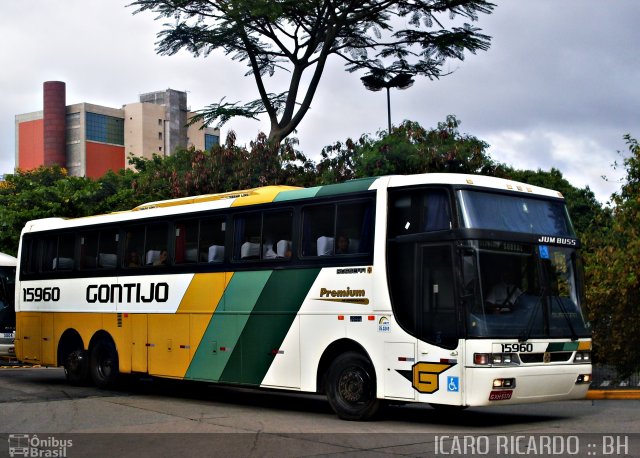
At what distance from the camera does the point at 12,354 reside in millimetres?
26531

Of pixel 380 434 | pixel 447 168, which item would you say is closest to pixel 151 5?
pixel 447 168

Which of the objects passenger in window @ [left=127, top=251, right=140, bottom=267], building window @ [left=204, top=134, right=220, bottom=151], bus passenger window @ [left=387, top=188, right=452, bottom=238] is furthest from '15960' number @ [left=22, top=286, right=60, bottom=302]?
building window @ [left=204, top=134, right=220, bottom=151]

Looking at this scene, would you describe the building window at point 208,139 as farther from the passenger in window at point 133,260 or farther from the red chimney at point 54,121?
the passenger in window at point 133,260

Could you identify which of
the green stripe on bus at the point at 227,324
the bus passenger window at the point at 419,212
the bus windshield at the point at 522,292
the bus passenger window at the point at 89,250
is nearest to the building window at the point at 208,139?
the bus passenger window at the point at 89,250

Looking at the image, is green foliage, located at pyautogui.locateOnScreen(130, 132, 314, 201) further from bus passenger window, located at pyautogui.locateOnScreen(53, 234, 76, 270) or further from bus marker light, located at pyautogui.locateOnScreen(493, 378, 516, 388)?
bus marker light, located at pyautogui.locateOnScreen(493, 378, 516, 388)

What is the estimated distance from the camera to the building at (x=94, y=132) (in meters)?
126

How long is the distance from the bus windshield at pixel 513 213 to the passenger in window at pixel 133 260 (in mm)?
7689

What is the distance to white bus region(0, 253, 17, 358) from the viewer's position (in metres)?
26.6

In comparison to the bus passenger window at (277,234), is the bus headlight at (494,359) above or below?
below

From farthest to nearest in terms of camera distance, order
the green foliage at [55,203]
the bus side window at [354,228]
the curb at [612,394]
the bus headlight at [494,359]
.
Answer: the green foliage at [55,203]
the curb at [612,394]
the bus side window at [354,228]
the bus headlight at [494,359]

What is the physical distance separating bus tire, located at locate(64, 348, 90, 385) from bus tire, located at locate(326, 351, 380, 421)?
7.52m

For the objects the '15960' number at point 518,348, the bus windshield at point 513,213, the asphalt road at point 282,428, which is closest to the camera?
the asphalt road at point 282,428

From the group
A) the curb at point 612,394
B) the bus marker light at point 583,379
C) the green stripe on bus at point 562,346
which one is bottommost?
the curb at point 612,394

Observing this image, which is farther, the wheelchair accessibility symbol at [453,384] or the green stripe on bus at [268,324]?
the green stripe on bus at [268,324]
